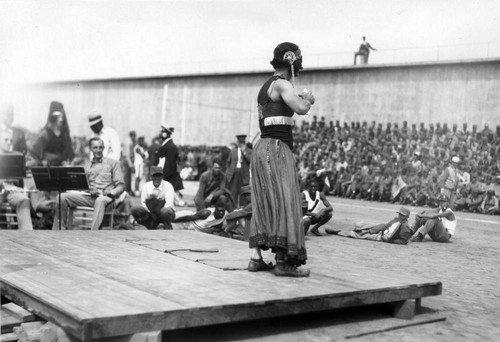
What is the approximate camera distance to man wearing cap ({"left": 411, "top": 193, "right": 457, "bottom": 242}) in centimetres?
1184

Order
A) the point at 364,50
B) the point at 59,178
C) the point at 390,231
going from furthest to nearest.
A: the point at 364,50, the point at 390,231, the point at 59,178

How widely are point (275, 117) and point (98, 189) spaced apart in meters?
4.92

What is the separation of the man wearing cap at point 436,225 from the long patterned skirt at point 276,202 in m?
6.93

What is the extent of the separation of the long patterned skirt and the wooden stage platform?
0.26 m

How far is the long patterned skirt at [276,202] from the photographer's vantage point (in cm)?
529

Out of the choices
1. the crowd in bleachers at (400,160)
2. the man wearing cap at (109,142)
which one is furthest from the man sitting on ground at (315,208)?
the crowd in bleachers at (400,160)

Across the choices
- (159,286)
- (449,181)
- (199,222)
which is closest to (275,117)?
(159,286)

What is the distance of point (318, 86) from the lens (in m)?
31.6

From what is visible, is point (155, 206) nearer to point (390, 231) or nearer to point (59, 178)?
point (59, 178)

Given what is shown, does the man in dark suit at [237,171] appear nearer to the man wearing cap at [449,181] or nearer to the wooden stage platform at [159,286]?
the man wearing cap at [449,181]

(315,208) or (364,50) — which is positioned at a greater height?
(364,50)

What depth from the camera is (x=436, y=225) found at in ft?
39.1

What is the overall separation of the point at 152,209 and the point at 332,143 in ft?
60.3

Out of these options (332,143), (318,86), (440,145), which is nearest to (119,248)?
(440,145)
